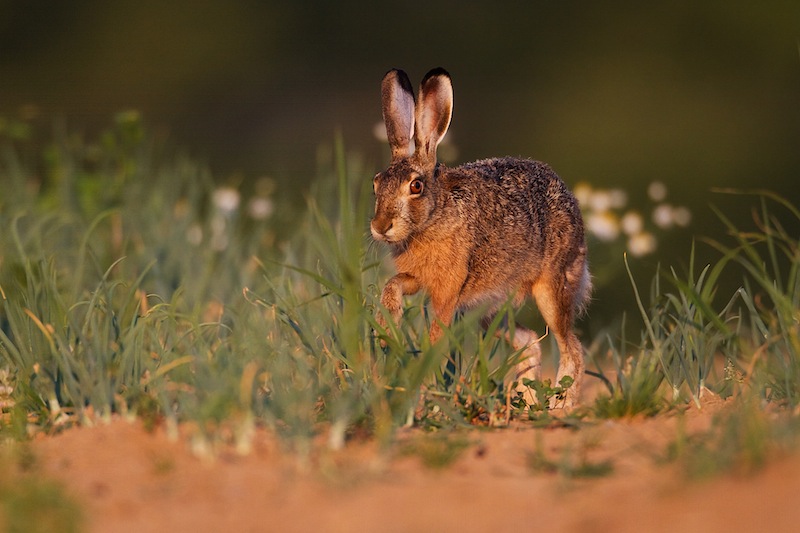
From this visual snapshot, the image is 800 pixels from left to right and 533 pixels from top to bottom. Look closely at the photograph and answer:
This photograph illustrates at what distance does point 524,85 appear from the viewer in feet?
69.4

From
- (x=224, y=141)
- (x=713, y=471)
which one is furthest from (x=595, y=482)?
(x=224, y=141)

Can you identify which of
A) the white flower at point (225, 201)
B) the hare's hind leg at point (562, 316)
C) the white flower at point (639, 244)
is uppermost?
the white flower at point (225, 201)

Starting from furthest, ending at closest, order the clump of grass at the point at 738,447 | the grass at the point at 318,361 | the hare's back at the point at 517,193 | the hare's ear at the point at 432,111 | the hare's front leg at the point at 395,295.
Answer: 1. the hare's back at the point at 517,193
2. the hare's ear at the point at 432,111
3. the hare's front leg at the point at 395,295
4. the grass at the point at 318,361
5. the clump of grass at the point at 738,447

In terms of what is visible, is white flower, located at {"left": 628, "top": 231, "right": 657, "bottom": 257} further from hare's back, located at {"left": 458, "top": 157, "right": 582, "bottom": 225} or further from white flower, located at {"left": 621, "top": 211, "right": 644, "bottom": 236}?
hare's back, located at {"left": 458, "top": 157, "right": 582, "bottom": 225}

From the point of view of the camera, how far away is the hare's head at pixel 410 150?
21.3ft

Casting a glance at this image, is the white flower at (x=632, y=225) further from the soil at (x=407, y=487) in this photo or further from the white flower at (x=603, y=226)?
the soil at (x=407, y=487)

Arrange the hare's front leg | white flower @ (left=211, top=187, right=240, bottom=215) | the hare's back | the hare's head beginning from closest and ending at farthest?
the hare's front leg → the hare's head → the hare's back → white flower @ (left=211, top=187, right=240, bottom=215)

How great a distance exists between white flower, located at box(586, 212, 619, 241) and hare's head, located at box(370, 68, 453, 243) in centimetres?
201

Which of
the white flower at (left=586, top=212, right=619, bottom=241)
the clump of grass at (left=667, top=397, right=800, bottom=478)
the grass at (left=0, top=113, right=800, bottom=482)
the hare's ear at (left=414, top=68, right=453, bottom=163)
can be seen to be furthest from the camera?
the white flower at (left=586, top=212, right=619, bottom=241)

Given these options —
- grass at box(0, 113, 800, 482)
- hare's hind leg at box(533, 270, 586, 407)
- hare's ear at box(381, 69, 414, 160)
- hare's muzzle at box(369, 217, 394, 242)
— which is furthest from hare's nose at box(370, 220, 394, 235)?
hare's hind leg at box(533, 270, 586, 407)

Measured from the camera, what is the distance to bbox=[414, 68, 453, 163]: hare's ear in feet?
22.0

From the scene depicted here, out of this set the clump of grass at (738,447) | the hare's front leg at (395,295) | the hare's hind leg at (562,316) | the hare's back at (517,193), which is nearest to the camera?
the clump of grass at (738,447)

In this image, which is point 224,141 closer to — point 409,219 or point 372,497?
point 409,219

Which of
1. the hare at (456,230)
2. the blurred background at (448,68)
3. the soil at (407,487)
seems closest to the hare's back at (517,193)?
the hare at (456,230)
